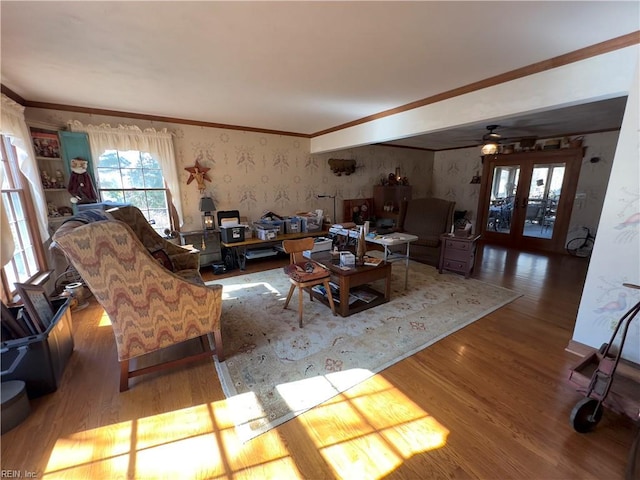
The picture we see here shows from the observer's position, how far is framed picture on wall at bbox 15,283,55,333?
5.40 ft

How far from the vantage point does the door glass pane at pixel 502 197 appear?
18.1 feet

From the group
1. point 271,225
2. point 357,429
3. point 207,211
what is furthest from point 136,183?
point 357,429

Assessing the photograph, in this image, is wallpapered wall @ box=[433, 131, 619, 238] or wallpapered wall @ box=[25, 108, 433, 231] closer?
wallpapered wall @ box=[25, 108, 433, 231]

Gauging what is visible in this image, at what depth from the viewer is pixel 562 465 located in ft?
4.06

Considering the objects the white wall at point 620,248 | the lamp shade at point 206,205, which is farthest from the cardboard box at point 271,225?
the white wall at point 620,248

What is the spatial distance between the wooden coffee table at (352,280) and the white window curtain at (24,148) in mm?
2904

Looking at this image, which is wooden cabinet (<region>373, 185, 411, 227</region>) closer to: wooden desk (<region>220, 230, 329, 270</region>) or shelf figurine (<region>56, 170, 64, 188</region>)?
wooden desk (<region>220, 230, 329, 270</region>)

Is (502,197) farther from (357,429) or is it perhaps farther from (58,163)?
A: (58,163)

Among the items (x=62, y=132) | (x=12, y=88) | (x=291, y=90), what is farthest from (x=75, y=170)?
(x=291, y=90)

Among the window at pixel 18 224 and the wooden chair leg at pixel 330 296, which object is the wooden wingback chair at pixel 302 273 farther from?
the window at pixel 18 224

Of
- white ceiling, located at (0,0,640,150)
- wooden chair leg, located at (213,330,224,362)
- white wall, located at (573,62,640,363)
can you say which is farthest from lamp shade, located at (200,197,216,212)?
white wall, located at (573,62,640,363)

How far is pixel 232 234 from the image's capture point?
13.0ft

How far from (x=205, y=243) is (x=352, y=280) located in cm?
251

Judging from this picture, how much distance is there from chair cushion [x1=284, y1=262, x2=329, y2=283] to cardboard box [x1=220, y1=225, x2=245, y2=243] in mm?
1689
